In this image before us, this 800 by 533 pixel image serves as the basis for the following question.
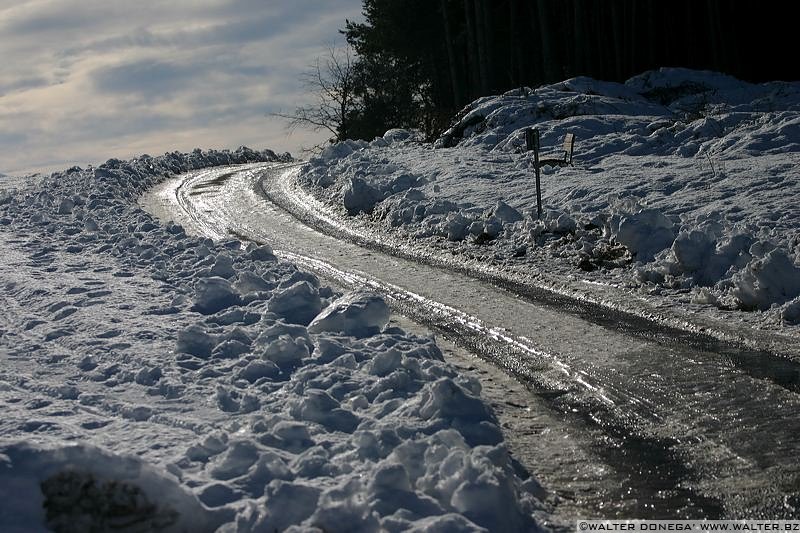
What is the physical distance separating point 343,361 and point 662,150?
1538cm

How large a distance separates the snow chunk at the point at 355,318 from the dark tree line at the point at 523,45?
2838 centimetres

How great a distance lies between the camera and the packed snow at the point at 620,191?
1003 centimetres

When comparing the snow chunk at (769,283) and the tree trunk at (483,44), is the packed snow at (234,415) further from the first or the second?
the tree trunk at (483,44)

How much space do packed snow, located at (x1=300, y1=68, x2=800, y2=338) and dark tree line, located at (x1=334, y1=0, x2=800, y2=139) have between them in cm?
945

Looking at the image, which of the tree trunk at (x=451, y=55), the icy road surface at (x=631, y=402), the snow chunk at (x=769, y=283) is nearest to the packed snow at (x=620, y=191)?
the snow chunk at (x=769, y=283)

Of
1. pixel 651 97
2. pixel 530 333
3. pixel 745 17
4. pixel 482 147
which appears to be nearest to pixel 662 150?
pixel 482 147

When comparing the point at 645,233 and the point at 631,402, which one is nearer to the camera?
the point at 631,402

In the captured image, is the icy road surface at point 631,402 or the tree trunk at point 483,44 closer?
the icy road surface at point 631,402

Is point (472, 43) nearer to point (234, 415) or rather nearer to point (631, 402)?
point (631, 402)

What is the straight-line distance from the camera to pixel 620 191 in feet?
51.0

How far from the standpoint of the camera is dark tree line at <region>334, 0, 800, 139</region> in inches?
1517

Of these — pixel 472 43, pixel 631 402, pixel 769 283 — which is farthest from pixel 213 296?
pixel 472 43

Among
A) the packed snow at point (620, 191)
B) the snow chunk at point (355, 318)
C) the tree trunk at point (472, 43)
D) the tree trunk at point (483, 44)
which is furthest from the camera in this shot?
the tree trunk at point (472, 43)

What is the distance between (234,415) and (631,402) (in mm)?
3013
